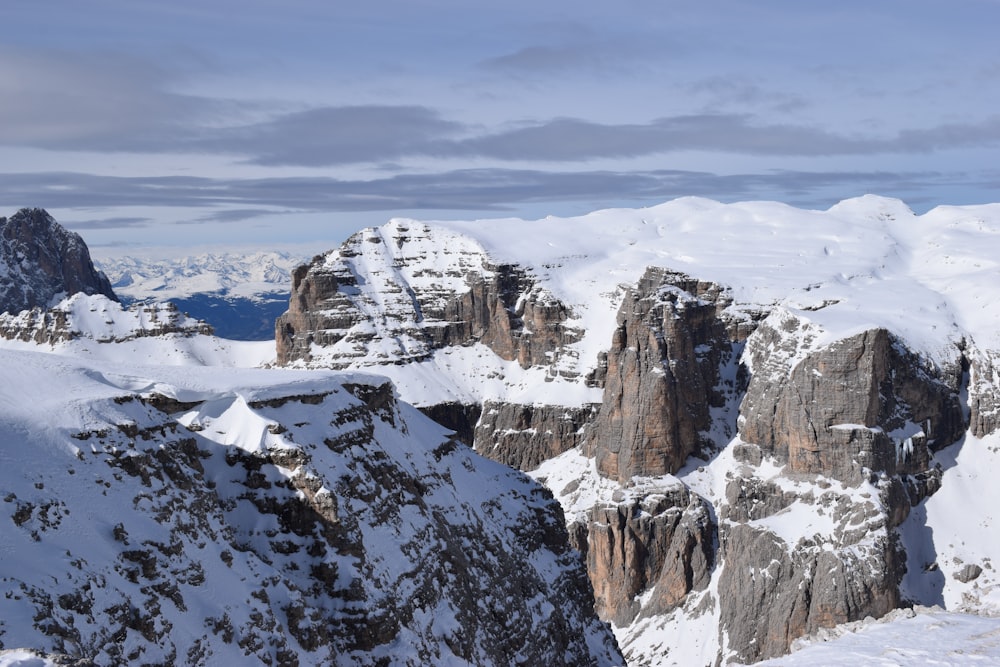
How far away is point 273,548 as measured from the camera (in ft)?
293

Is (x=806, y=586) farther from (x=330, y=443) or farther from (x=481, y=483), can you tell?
(x=330, y=443)

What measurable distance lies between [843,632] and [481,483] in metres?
70.5

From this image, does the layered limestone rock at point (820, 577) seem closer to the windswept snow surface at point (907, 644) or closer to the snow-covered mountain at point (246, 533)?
the snow-covered mountain at point (246, 533)

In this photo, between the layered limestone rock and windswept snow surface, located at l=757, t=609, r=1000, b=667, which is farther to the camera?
the layered limestone rock

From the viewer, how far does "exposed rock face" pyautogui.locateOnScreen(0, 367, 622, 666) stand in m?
71.9

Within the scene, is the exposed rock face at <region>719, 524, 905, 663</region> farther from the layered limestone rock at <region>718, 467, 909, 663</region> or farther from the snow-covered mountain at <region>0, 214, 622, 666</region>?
the snow-covered mountain at <region>0, 214, 622, 666</region>

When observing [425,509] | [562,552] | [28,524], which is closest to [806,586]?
[562,552]

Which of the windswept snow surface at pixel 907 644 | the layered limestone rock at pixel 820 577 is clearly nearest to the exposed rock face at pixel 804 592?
the layered limestone rock at pixel 820 577

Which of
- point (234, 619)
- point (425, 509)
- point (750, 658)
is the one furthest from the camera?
point (750, 658)

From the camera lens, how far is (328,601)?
89250 millimetres

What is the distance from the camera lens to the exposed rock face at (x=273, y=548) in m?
71.9

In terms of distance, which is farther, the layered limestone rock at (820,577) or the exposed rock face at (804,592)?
the layered limestone rock at (820,577)

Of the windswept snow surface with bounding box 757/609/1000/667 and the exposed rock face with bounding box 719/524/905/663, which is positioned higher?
the windswept snow surface with bounding box 757/609/1000/667

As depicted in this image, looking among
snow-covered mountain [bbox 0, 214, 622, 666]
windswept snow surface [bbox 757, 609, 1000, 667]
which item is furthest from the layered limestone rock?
windswept snow surface [bbox 757, 609, 1000, 667]
